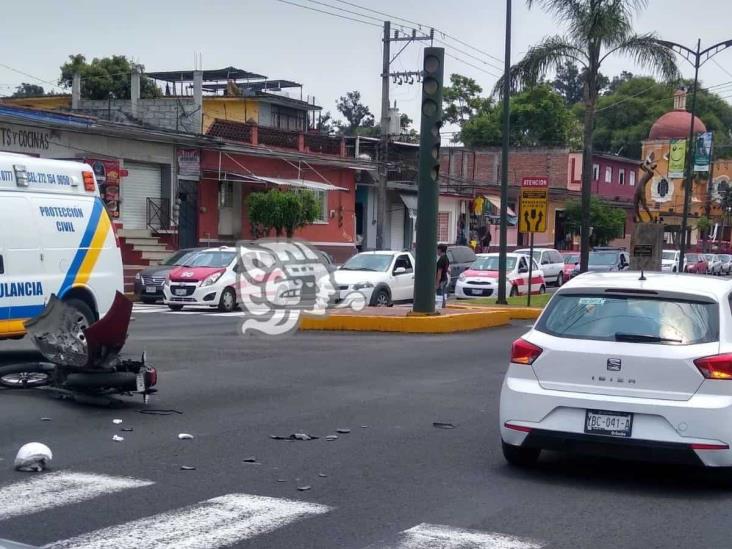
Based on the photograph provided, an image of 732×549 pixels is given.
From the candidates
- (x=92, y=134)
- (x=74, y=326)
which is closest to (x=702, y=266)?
(x=92, y=134)

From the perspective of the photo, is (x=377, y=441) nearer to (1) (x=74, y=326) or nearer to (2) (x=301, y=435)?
(2) (x=301, y=435)

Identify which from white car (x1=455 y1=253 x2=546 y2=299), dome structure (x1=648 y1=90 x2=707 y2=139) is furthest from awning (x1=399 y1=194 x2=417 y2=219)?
dome structure (x1=648 y1=90 x2=707 y2=139)

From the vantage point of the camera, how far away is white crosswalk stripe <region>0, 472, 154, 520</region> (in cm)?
689

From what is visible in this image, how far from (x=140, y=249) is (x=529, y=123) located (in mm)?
49893

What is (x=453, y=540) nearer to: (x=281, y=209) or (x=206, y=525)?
(x=206, y=525)

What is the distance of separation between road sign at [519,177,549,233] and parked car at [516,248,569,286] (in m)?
10.1

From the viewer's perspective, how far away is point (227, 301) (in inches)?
1040

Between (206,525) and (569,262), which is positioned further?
(569,262)

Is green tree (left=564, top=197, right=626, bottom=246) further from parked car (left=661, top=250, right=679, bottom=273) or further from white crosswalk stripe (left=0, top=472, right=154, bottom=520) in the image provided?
white crosswalk stripe (left=0, top=472, right=154, bottom=520)

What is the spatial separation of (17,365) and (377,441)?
4675 mm

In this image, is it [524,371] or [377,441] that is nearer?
[524,371]

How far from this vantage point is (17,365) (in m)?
11.8

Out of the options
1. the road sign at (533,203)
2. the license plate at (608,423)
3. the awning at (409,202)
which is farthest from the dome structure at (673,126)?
the license plate at (608,423)

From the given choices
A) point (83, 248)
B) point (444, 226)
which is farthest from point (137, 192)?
point (444, 226)
